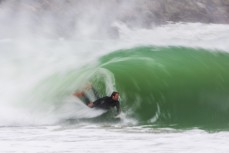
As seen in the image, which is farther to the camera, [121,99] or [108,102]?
[121,99]

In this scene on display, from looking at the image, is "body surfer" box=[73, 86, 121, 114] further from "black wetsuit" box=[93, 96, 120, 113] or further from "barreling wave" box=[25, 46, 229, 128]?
"barreling wave" box=[25, 46, 229, 128]

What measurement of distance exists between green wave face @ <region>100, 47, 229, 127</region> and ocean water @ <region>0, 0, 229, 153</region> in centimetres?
2

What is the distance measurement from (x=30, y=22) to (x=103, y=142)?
87.1 feet

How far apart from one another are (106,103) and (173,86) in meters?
2.40

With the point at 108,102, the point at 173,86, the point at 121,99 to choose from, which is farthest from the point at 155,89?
the point at 108,102

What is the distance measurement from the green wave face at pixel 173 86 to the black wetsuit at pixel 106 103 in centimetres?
59

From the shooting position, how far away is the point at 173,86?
1364 cm

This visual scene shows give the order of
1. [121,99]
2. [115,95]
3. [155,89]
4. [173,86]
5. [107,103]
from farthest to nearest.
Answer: [173,86] < [155,89] < [121,99] < [107,103] < [115,95]

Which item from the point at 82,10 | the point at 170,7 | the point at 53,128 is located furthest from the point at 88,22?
the point at 53,128

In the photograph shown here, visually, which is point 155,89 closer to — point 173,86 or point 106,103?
point 173,86

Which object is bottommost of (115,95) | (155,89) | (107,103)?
(107,103)

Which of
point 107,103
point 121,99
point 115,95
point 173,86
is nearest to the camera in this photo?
point 115,95

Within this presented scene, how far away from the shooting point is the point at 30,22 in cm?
3516

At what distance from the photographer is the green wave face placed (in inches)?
490
